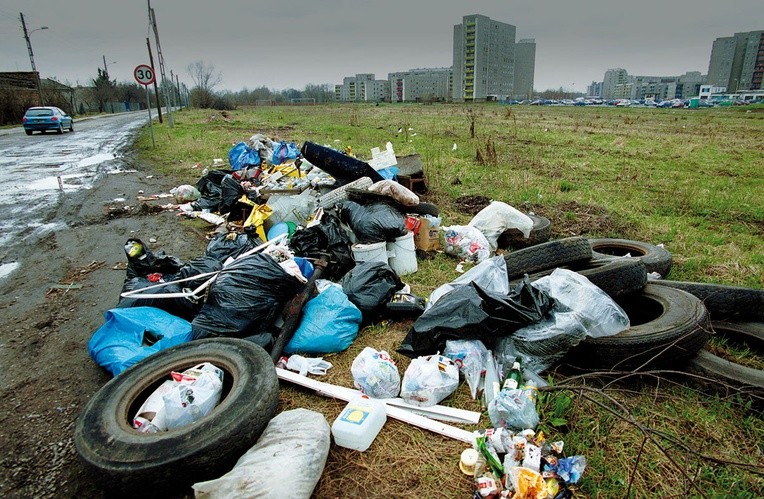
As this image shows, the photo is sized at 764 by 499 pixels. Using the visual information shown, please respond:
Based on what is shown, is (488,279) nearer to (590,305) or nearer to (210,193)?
(590,305)

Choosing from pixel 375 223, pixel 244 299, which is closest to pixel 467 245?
pixel 375 223

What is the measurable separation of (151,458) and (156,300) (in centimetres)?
159

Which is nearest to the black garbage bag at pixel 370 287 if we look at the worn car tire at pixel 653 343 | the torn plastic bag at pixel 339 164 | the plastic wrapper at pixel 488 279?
the plastic wrapper at pixel 488 279

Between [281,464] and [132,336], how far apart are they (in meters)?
1.65

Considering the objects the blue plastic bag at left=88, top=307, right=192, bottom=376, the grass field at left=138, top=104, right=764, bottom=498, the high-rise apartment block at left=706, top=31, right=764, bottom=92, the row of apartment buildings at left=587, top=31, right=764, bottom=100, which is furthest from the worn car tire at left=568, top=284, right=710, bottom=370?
the high-rise apartment block at left=706, top=31, right=764, bottom=92

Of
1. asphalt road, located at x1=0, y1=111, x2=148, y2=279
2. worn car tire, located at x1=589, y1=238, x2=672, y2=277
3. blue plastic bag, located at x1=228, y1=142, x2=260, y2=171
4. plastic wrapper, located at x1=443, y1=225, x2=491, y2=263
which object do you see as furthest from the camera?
blue plastic bag, located at x1=228, y1=142, x2=260, y2=171

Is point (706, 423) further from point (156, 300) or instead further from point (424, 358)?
point (156, 300)

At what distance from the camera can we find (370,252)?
3990 mm

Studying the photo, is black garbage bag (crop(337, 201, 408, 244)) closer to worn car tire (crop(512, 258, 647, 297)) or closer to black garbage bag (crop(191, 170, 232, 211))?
worn car tire (crop(512, 258, 647, 297))

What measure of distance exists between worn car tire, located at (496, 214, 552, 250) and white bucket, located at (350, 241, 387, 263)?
168cm

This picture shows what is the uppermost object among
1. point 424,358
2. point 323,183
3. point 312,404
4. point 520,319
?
point 323,183

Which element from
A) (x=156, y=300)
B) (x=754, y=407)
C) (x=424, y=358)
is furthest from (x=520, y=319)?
(x=156, y=300)

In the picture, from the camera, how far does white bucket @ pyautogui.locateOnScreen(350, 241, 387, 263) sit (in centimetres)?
398

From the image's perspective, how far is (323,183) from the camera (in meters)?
6.03
